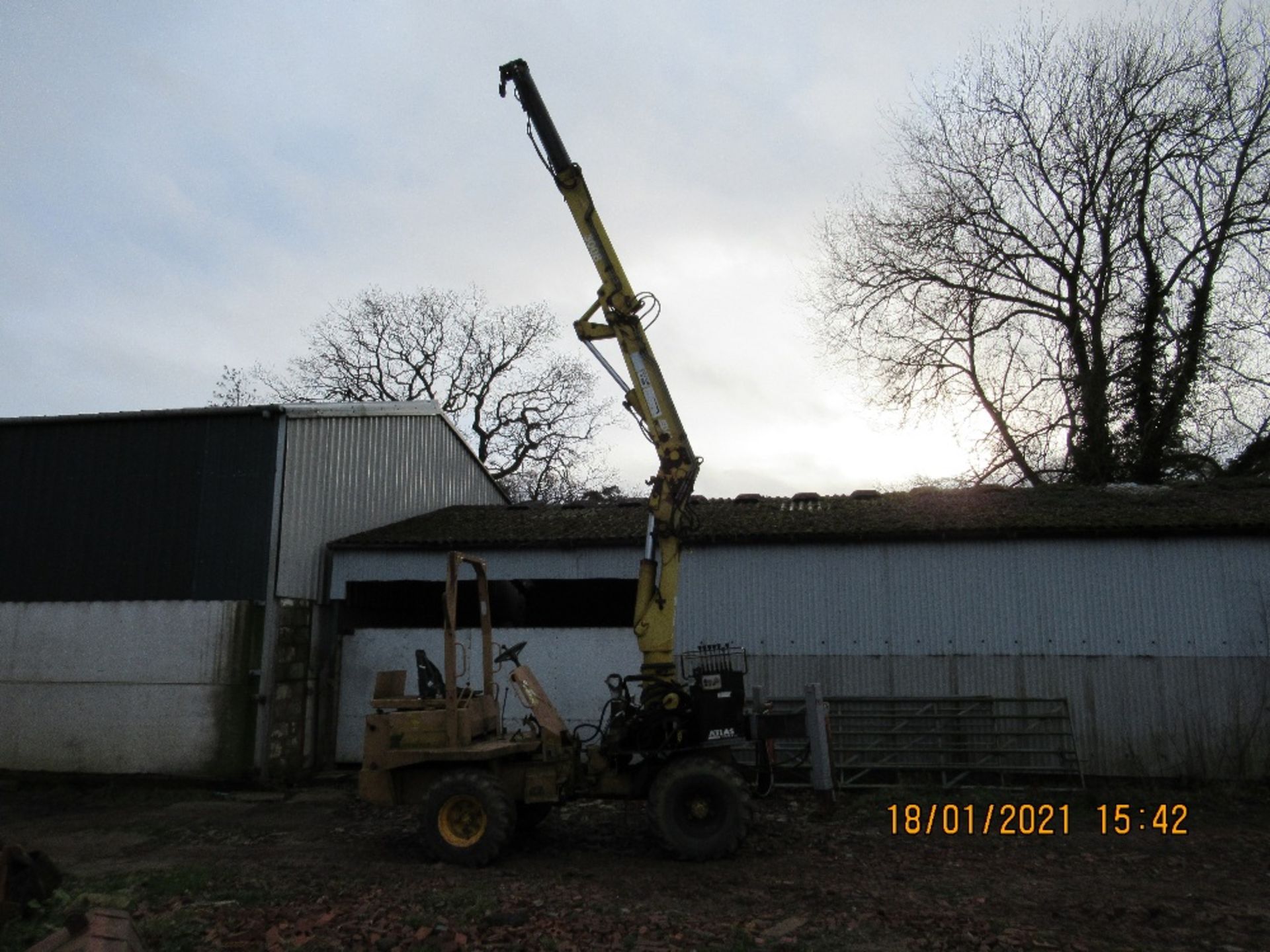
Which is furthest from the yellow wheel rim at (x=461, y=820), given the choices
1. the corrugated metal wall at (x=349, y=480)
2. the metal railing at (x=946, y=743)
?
the corrugated metal wall at (x=349, y=480)

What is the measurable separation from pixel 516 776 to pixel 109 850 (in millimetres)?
4593

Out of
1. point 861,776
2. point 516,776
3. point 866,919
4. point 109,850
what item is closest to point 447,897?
point 516,776

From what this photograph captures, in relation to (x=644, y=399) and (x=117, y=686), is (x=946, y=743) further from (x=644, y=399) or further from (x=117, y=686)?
(x=117, y=686)

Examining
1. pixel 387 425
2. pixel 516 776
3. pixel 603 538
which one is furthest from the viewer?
pixel 387 425

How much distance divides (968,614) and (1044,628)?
3.44 feet

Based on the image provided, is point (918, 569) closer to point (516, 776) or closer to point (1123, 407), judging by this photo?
point (516, 776)

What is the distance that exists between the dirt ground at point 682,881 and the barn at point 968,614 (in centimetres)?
125

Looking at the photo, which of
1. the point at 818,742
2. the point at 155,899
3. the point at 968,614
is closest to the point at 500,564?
the point at 818,742

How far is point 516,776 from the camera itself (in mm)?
9469

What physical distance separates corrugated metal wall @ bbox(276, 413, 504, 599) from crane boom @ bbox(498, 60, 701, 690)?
21.3 ft

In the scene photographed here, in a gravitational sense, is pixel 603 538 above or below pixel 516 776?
above

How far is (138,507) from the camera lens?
14.8 metres

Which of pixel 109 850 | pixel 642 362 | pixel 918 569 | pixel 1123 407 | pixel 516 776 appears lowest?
pixel 109 850

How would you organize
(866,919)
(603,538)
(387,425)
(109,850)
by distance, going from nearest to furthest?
1. (866,919)
2. (109,850)
3. (603,538)
4. (387,425)
